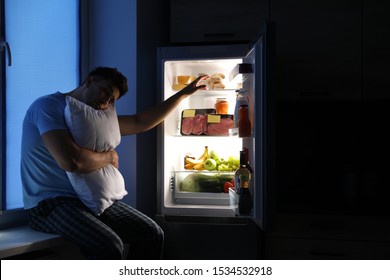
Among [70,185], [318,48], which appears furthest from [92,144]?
[318,48]

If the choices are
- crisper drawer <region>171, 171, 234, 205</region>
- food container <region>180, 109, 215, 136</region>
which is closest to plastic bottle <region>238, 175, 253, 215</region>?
crisper drawer <region>171, 171, 234, 205</region>

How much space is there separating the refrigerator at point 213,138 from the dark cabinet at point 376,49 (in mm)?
628

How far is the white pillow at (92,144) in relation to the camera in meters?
1.61

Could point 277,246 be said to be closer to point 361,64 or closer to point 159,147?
point 159,147

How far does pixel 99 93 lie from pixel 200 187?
0.86 metres

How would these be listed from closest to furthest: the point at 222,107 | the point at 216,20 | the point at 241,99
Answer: the point at 241,99
the point at 216,20
the point at 222,107

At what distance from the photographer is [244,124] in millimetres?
1835

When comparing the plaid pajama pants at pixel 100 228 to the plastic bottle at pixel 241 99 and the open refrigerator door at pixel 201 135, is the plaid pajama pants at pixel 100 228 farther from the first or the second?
the plastic bottle at pixel 241 99

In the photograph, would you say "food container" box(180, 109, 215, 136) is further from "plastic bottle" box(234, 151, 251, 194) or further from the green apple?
"plastic bottle" box(234, 151, 251, 194)

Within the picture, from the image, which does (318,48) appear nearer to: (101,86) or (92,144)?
(101,86)

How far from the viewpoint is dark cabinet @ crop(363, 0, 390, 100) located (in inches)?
79.9

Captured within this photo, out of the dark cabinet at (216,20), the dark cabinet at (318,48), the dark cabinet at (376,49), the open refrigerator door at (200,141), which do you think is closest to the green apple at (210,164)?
the open refrigerator door at (200,141)

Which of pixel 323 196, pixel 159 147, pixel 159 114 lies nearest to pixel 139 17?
pixel 159 114

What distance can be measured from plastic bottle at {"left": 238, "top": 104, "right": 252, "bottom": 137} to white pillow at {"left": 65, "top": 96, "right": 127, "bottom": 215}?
60 cm
